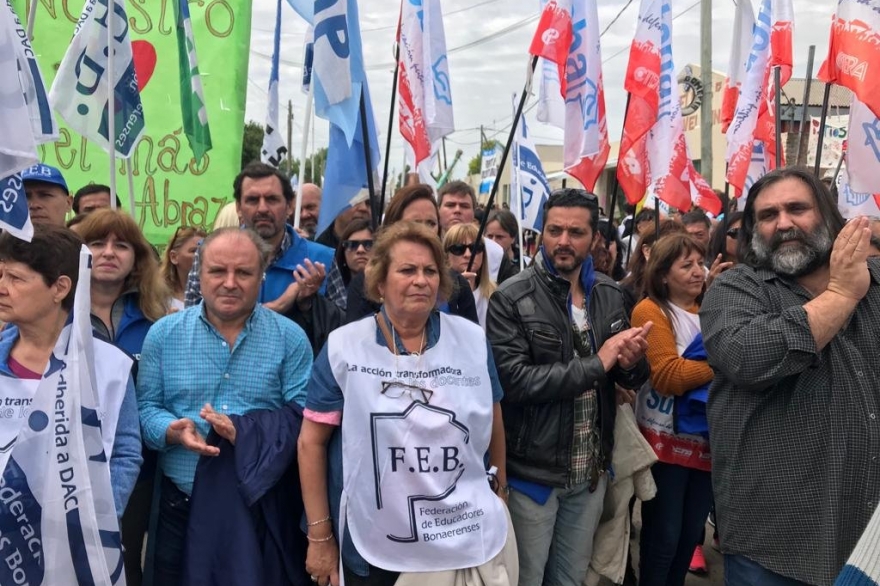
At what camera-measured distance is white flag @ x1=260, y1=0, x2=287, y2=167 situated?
4961 mm

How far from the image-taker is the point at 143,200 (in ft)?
17.7

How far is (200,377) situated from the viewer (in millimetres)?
2578

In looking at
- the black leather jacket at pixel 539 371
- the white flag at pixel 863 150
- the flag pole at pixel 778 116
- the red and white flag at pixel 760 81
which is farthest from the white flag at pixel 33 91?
Result: the red and white flag at pixel 760 81

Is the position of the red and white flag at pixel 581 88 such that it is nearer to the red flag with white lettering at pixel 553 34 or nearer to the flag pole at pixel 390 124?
the red flag with white lettering at pixel 553 34

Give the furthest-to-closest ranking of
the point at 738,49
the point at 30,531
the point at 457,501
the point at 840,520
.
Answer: the point at 738,49 → the point at 457,501 → the point at 840,520 → the point at 30,531

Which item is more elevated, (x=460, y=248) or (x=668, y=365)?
(x=460, y=248)

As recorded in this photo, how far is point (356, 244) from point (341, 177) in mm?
378

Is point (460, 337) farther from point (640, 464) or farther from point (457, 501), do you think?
point (640, 464)

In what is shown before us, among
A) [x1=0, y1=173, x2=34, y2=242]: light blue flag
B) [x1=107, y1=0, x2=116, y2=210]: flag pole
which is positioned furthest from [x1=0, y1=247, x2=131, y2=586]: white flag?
[x1=107, y1=0, x2=116, y2=210]: flag pole

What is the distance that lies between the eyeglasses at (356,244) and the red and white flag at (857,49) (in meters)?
2.69

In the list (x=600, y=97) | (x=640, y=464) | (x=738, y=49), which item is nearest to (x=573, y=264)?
(x=640, y=464)

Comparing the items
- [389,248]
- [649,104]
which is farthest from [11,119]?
[649,104]

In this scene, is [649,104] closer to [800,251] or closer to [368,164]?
[368,164]

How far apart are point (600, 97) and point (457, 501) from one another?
3101mm
